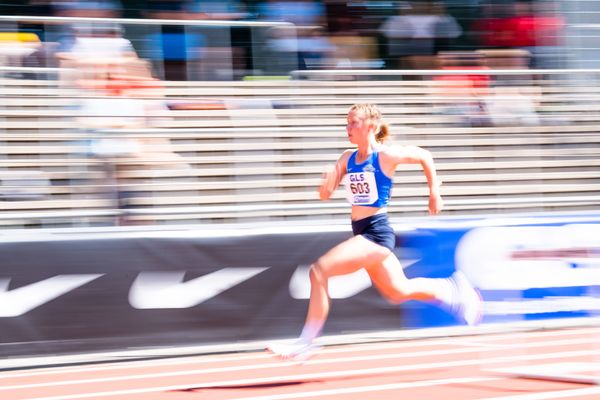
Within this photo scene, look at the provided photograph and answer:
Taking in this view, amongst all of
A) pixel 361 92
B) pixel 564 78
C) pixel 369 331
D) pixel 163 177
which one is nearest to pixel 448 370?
pixel 369 331

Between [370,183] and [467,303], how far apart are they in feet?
3.77

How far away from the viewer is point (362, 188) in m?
7.05

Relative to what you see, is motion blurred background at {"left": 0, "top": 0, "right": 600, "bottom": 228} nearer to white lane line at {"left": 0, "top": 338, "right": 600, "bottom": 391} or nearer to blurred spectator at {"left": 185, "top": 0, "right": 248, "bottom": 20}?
blurred spectator at {"left": 185, "top": 0, "right": 248, "bottom": 20}

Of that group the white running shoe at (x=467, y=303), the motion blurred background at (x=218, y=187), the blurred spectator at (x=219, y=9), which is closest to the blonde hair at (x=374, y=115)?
the white running shoe at (x=467, y=303)

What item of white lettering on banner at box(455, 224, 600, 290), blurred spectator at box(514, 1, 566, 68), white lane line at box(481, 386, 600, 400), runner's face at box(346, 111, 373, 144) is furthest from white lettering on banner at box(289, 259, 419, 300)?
blurred spectator at box(514, 1, 566, 68)

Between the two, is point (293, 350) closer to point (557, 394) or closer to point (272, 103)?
point (557, 394)

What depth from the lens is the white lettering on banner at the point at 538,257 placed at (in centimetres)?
772

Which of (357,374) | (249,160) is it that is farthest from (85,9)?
(357,374)

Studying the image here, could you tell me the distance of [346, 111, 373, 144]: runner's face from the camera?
7035 mm

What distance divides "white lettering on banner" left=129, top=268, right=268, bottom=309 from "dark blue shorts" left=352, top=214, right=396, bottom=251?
1.97 meters

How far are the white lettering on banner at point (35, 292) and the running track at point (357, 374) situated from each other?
1.67 ft

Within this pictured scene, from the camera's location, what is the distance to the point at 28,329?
27.3ft

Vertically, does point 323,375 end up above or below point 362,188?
below

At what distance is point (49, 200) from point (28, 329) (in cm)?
107
